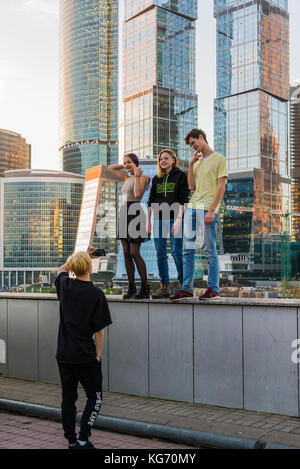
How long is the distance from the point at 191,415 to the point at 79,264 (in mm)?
2523

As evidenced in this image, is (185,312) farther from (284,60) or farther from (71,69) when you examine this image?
(71,69)

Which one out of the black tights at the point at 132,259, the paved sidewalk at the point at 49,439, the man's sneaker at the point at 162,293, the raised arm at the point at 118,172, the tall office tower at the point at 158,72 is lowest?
the paved sidewalk at the point at 49,439

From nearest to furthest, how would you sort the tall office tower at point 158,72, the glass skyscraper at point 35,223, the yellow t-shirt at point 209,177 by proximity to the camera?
the yellow t-shirt at point 209,177, the tall office tower at point 158,72, the glass skyscraper at point 35,223

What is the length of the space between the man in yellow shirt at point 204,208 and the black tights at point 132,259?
903 millimetres

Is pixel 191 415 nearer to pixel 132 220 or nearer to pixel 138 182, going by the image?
pixel 132 220

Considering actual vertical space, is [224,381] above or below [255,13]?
below

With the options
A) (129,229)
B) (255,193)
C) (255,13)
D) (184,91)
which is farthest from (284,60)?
(129,229)

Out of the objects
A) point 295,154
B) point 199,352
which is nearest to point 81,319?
point 199,352

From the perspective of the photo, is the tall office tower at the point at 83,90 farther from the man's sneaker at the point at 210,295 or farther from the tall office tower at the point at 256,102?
the man's sneaker at the point at 210,295

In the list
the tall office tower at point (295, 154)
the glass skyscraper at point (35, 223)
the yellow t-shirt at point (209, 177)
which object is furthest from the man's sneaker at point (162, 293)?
the tall office tower at point (295, 154)

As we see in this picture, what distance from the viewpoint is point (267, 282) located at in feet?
433

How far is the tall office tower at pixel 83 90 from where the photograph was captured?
191 meters

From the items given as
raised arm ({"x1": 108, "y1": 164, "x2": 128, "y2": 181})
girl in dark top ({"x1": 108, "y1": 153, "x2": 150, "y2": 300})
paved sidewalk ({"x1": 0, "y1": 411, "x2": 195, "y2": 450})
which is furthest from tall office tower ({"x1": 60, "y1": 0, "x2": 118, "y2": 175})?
paved sidewalk ({"x1": 0, "y1": 411, "x2": 195, "y2": 450})
